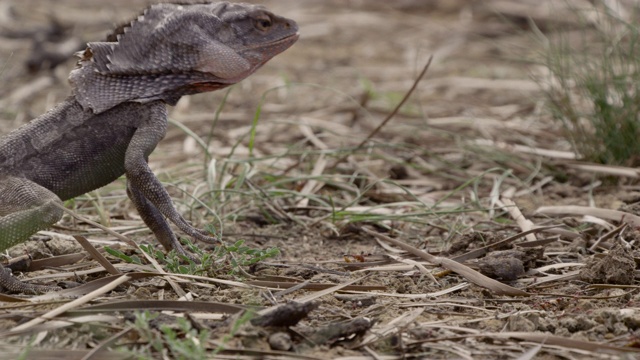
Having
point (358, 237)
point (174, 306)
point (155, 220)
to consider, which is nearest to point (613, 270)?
point (358, 237)

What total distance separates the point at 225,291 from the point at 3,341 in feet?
3.18

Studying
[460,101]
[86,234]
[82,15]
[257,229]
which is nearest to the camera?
[86,234]

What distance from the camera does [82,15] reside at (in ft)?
39.3

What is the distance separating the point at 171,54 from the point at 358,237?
4.96 ft

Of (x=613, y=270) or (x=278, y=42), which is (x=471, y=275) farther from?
(x=278, y=42)

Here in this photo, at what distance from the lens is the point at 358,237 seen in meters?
4.89

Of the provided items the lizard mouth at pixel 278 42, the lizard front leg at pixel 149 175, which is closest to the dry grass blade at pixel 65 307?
the lizard front leg at pixel 149 175

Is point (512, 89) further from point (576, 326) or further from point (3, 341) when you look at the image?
point (3, 341)

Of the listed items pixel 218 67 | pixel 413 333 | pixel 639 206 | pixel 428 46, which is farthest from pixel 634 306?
pixel 428 46

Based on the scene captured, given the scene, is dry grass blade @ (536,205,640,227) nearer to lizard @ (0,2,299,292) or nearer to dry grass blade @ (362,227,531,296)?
dry grass blade @ (362,227,531,296)

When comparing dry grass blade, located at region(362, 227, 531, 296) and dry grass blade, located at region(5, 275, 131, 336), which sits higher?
dry grass blade, located at region(5, 275, 131, 336)

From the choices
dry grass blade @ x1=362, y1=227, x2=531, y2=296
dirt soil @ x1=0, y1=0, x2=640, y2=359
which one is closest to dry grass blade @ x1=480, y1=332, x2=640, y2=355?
dirt soil @ x1=0, y1=0, x2=640, y2=359

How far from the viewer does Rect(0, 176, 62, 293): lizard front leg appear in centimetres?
361

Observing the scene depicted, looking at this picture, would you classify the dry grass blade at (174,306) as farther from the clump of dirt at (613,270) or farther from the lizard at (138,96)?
the clump of dirt at (613,270)
